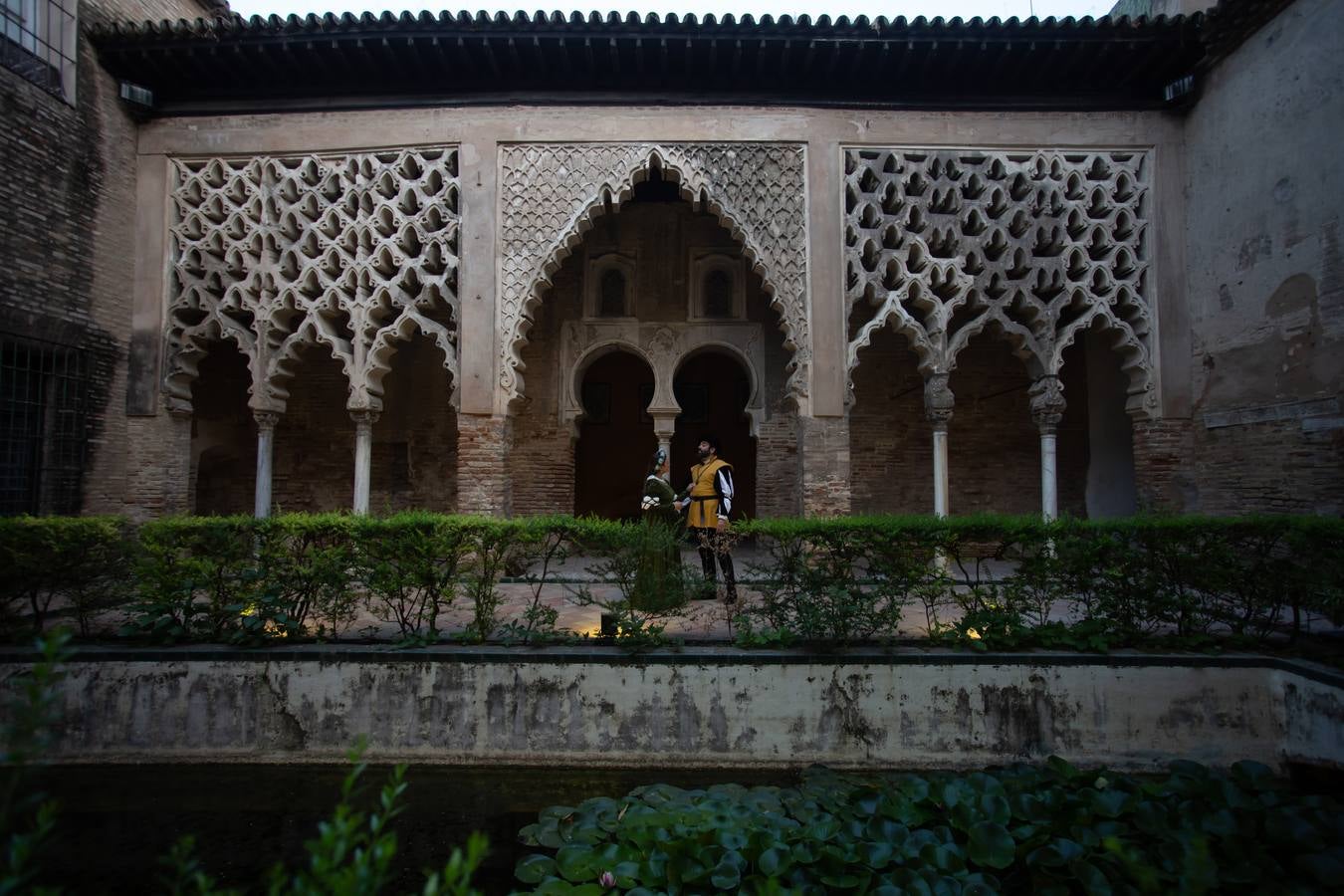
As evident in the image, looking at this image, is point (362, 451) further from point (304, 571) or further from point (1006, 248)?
point (1006, 248)

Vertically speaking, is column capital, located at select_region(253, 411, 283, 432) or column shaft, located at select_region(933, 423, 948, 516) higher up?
column capital, located at select_region(253, 411, 283, 432)

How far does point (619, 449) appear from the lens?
15.9 m

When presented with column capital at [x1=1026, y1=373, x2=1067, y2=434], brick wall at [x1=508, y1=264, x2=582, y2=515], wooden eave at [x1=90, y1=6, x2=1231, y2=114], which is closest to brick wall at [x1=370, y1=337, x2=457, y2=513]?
brick wall at [x1=508, y1=264, x2=582, y2=515]

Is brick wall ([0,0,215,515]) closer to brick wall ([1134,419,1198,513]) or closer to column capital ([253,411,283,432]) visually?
column capital ([253,411,283,432])

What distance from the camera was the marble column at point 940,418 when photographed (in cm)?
957

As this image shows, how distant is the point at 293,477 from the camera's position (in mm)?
12562

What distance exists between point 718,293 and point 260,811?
33.6 ft

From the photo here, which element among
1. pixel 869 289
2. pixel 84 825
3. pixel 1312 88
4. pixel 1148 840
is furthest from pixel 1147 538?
pixel 84 825

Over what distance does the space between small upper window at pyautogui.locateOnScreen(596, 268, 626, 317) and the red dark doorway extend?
11.3 ft

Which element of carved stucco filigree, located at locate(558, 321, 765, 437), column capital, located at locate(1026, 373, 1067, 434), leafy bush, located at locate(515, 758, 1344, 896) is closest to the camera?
leafy bush, located at locate(515, 758, 1344, 896)

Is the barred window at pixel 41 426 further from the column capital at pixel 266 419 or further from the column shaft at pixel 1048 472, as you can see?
the column shaft at pixel 1048 472

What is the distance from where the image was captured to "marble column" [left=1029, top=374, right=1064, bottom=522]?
9500mm

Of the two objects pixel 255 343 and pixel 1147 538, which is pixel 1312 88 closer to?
pixel 1147 538

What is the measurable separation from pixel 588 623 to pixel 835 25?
8.17m
